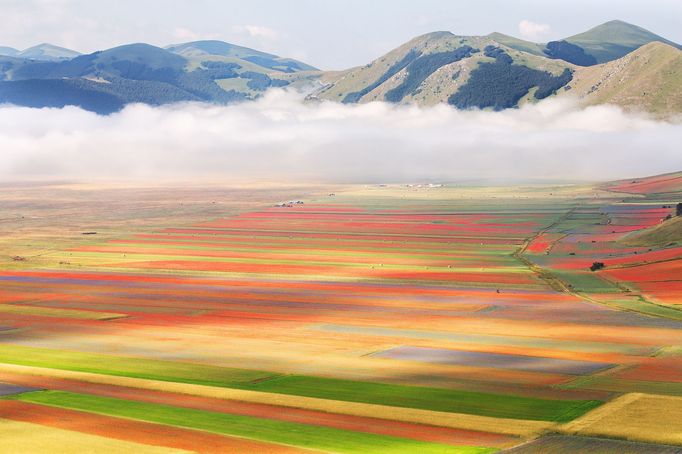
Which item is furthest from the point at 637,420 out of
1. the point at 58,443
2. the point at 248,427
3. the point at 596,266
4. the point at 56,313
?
the point at 596,266

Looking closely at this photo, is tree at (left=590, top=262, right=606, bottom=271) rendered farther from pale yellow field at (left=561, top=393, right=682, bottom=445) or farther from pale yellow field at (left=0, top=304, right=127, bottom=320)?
pale yellow field at (left=561, top=393, right=682, bottom=445)

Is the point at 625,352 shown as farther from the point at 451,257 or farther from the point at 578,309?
the point at 451,257

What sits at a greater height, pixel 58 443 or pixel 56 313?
pixel 58 443

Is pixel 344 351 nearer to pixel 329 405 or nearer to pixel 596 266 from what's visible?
pixel 329 405

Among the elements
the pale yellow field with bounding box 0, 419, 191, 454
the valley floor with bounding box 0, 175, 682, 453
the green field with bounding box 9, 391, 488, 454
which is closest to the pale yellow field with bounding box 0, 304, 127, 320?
the valley floor with bounding box 0, 175, 682, 453

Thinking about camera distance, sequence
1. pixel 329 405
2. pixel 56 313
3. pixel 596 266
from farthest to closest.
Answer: pixel 596 266, pixel 56 313, pixel 329 405

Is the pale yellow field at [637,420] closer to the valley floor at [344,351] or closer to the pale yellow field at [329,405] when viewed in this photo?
the valley floor at [344,351]

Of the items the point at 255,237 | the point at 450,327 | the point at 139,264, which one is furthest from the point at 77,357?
the point at 255,237
